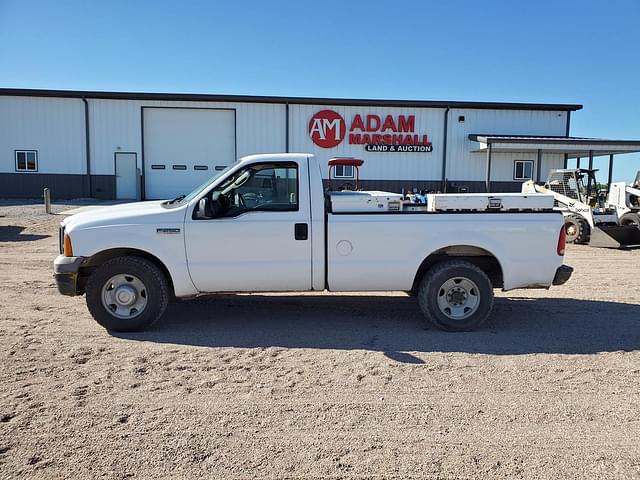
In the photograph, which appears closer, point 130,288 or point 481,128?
point 130,288

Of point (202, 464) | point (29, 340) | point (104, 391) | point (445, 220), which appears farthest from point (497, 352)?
point (29, 340)

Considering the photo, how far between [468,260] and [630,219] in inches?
436

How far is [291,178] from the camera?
5922 mm

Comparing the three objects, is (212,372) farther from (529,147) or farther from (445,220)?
(529,147)

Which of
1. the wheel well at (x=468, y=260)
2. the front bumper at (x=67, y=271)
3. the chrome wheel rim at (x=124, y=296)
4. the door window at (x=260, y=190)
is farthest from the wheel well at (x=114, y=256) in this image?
the wheel well at (x=468, y=260)

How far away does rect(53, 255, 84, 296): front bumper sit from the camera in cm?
567

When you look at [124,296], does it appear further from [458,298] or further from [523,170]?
[523,170]

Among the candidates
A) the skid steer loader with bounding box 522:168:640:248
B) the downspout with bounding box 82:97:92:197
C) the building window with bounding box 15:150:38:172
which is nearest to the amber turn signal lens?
the skid steer loader with bounding box 522:168:640:248

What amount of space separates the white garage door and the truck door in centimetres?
2321

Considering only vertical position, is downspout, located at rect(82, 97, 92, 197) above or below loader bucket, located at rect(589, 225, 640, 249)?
above

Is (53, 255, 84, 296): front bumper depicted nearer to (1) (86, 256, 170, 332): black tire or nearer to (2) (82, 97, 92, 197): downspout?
(1) (86, 256, 170, 332): black tire

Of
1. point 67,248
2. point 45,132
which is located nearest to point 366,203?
point 67,248

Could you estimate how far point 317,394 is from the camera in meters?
4.28

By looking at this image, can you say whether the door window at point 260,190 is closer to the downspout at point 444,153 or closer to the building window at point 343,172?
the building window at point 343,172
